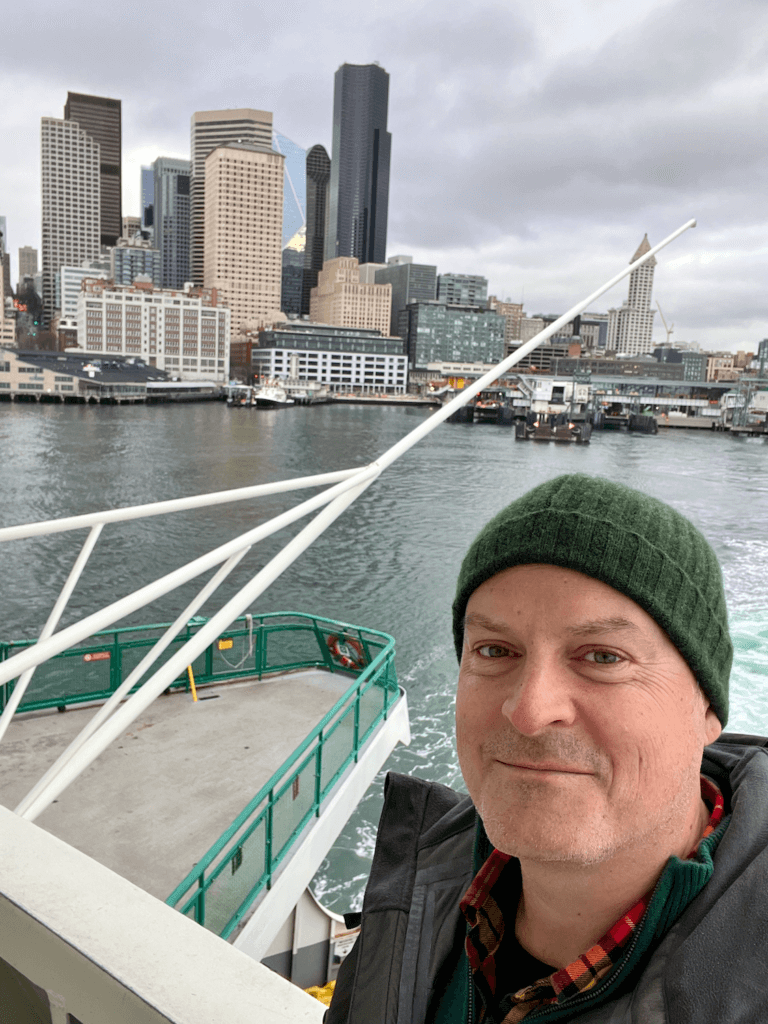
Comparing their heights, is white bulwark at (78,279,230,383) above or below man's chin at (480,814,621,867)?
above

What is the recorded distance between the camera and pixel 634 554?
3.66 feet

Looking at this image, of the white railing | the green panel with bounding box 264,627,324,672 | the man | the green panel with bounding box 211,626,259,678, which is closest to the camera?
the man

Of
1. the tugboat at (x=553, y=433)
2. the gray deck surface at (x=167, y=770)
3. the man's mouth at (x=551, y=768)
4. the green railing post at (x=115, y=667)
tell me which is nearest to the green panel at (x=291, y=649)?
the gray deck surface at (x=167, y=770)

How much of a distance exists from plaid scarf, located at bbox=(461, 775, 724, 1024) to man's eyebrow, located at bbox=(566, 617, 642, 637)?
300mm

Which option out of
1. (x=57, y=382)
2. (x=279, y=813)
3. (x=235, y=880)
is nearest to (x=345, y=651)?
(x=279, y=813)

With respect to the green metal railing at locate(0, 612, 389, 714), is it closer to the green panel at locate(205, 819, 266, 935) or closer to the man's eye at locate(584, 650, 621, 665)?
the green panel at locate(205, 819, 266, 935)

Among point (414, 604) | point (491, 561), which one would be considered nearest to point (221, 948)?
point (491, 561)

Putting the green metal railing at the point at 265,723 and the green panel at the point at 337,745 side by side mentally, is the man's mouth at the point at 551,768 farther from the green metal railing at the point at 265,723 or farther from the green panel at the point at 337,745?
the green panel at the point at 337,745

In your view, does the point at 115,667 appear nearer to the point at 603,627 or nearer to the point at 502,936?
the point at 502,936

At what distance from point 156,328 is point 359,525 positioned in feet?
408

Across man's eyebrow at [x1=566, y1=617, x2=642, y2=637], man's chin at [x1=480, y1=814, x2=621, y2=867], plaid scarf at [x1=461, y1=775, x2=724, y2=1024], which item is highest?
man's eyebrow at [x1=566, y1=617, x2=642, y2=637]

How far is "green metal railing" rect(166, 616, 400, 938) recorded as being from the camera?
181 inches

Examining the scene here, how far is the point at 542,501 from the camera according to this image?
1220 mm

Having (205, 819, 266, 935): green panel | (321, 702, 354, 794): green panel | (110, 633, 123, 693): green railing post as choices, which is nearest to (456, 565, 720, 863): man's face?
(205, 819, 266, 935): green panel
